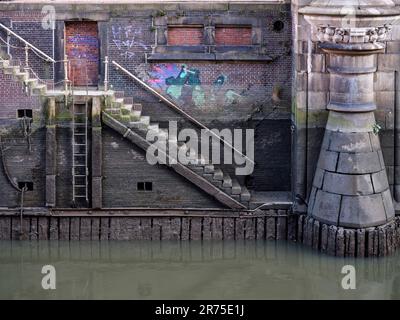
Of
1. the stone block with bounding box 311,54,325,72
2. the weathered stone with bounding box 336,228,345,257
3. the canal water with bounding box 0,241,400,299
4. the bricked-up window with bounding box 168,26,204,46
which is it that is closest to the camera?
the canal water with bounding box 0,241,400,299

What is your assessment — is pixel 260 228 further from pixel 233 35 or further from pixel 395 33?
pixel 395 33

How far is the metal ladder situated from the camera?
92.5 feet

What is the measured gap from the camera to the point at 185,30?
2964 cm

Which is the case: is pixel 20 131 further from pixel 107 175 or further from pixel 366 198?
pixel 366 198

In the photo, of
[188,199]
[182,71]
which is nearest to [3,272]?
[188,199]

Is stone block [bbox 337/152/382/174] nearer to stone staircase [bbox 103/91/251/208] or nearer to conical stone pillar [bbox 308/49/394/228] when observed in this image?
conical stone pillar [bbox 308/49/394/228]

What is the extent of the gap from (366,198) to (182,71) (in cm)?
553

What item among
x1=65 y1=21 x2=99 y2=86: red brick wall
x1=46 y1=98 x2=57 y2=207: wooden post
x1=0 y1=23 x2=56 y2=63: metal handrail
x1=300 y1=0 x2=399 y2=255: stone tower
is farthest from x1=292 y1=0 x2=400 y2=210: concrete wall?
x1=0 y1=23 x2=56 y2=63: metal handrail

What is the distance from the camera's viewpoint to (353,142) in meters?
27.4

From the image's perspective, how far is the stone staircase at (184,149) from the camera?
28.2 meters

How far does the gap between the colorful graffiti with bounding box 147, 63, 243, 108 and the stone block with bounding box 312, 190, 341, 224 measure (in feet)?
11.9

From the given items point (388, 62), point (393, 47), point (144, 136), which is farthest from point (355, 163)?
point (144, 136)

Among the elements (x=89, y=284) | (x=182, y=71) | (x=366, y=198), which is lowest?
(x=89, y=284)

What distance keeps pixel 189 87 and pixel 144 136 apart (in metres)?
2.27
